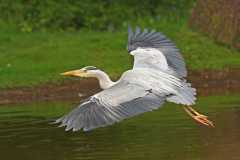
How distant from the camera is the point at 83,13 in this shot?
75.9ft

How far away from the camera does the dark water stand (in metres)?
11.0

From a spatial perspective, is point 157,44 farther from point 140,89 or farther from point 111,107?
point 111,107

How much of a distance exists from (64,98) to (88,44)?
3.36 meters

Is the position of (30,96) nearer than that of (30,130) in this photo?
No

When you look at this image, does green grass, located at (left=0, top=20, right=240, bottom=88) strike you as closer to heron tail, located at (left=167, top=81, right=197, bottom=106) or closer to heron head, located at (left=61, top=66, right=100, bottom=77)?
heron head, located at (left=61, top=66, right=100, bottom=77)

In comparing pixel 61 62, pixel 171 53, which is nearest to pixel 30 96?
pixel 61 62

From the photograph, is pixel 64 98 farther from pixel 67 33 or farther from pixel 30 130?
pixel 67 33

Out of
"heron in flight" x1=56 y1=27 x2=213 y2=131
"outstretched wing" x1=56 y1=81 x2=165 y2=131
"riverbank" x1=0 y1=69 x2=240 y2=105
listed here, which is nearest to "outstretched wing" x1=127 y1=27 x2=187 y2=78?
"heron in flight" x1=56 y1=27 x2=213 y2=131

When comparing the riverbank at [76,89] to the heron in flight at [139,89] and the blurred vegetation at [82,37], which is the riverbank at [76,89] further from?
the heron in flight at [139,89]

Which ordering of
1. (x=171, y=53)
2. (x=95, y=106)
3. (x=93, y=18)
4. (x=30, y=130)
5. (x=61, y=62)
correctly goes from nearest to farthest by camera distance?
(x=95, y=106) < (x=171, y=53) < (x=30, y=130) < (x=61, y=62) < (x=93, y=18)

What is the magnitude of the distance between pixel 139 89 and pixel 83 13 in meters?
13.7

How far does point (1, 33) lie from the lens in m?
21.6

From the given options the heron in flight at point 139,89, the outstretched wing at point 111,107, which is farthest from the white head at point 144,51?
the outstretched wing at point 111,107

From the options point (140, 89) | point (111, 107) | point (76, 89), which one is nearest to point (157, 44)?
point (140, 89)
